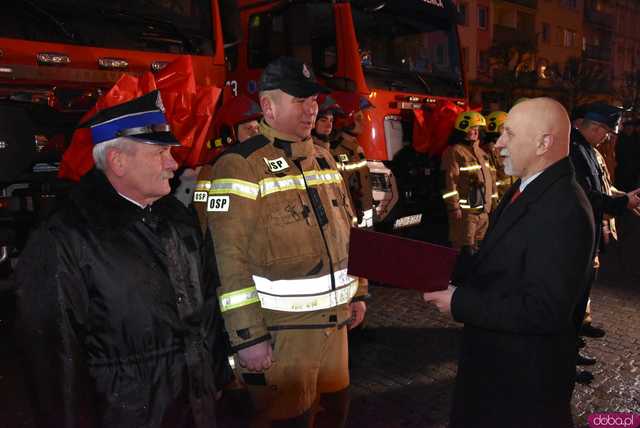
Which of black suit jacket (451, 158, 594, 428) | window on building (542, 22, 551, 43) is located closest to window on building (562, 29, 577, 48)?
window on building (542, 22, 551, 43)

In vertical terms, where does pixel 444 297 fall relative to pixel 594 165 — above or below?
below

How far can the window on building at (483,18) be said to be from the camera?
36.7m

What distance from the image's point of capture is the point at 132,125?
202 cm

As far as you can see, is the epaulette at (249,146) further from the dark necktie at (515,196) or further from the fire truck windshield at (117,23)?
the fire truck windshield at (117,23)

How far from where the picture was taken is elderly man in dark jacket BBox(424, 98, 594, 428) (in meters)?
1.85

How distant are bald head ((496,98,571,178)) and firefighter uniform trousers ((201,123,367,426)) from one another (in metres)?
0.89

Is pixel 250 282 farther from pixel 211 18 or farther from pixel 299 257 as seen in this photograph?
pixel 211 18

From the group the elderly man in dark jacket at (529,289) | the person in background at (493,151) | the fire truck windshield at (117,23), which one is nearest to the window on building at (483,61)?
the person in background at (493,151)

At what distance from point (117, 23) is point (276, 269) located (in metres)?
3.35

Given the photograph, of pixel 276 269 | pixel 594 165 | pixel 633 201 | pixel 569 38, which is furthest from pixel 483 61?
pixel 276 269

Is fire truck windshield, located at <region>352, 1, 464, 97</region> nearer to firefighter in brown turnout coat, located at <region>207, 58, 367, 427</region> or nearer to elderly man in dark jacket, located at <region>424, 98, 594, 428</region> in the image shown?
firefighter in brown turnout coat, located at <region>207, 58, 367, 427</region>

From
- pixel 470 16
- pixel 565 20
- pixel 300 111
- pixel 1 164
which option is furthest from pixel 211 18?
pixel 565 20

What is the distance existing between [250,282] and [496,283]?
3.25 ft

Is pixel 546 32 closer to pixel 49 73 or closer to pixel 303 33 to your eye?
pixel 303 33
